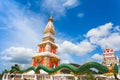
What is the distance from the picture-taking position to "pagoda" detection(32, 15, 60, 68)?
3419 centimetres

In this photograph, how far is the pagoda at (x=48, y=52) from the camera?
3419 cm

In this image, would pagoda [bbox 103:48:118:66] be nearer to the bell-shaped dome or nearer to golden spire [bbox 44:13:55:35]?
the bell-shaped dome

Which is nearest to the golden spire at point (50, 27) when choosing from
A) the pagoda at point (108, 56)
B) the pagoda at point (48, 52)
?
the pagoda at point (48, 52)

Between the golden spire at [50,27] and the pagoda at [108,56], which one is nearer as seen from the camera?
the golden spire at [50,27]

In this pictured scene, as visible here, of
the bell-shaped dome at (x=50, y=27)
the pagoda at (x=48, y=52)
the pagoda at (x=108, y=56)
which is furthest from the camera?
the pagoda at (x=108, y=56)

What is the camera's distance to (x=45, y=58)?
3384 centimetres

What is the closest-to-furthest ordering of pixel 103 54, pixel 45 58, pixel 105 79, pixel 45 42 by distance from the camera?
pixel 105 79, pixel 45 58, pixel 45 42, pixel 103 54

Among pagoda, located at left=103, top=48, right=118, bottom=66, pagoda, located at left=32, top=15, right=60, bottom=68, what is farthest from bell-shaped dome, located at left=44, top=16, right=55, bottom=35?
pagoda, located at left=103, top=48, right=118, bottom=66

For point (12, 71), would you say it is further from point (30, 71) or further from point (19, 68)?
point (30, 71)

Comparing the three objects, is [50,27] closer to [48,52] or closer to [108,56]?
[48,52]

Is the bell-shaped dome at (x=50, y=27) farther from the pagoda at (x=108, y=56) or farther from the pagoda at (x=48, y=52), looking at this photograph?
the pagoda at (x=108, y=56)

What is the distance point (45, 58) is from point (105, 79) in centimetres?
1751

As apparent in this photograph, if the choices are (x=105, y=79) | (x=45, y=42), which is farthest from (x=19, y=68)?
(x=105, y=79)

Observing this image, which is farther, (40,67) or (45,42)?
(45,42)
